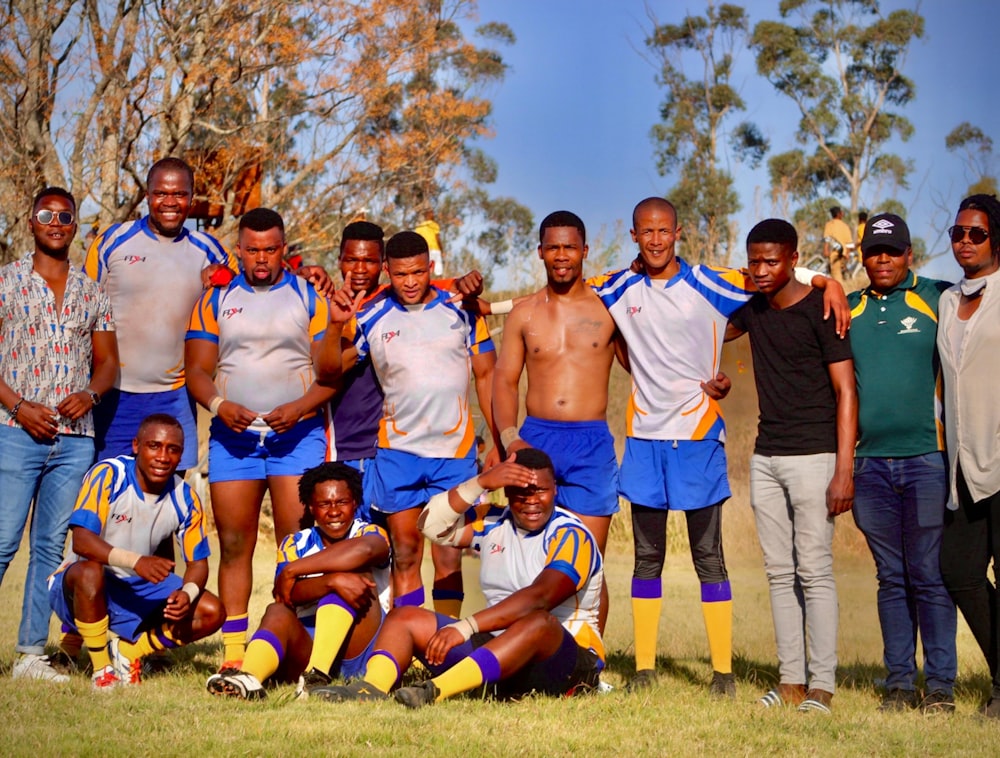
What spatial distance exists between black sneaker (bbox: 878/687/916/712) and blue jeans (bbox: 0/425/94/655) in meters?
4.27

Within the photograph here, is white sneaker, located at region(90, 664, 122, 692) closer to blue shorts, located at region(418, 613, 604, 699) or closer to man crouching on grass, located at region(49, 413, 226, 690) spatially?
man crouching on grass, located at region(49, 413, 226, 690)

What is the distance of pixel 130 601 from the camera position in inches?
233

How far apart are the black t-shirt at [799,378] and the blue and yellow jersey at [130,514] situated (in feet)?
9.75

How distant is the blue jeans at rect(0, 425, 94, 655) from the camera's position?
6012mm

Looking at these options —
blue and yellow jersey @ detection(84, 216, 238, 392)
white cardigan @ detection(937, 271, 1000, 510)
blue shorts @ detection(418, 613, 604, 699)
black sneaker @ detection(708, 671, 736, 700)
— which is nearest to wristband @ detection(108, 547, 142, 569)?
blue and yellow jersey @ detection(84, 216, 238, 392)

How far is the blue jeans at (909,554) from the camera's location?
5598 mm

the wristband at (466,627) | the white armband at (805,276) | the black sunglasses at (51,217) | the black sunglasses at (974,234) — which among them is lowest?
the wristband at (466,627)

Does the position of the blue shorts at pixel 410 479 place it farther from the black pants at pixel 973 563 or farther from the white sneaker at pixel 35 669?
the black pants at pixel 973 563

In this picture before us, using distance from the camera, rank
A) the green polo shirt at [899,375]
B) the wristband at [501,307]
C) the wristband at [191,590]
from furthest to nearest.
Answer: the wristband at [501,307] < the wristband at [191,590] < the green polo shirt at [899,375]

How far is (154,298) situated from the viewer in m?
6.42

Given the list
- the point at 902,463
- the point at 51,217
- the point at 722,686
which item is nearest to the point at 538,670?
the point at 722,686

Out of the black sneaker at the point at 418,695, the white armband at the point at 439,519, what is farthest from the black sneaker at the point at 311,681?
the white armband at the point at 439,519

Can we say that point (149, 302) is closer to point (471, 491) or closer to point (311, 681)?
point (471, 491)

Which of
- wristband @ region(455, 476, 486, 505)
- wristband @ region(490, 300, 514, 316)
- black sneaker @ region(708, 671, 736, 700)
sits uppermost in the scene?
wristband @ region(490, 300, 514, 316)
